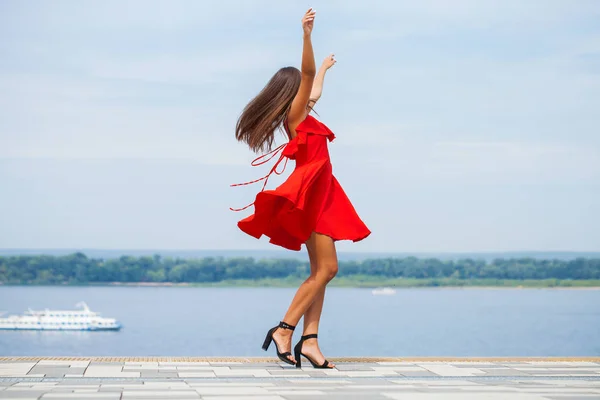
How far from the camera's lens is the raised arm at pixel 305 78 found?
508 centimetres

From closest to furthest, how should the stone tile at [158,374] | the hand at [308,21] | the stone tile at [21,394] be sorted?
the stone tile at [21,394], the stone tile at [158,374], the hand at [308,21]

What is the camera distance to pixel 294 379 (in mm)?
4586

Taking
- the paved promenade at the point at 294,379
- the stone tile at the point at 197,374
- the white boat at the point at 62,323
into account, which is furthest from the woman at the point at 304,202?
the white boat at the point at 62,323

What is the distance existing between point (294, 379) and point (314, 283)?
831mm

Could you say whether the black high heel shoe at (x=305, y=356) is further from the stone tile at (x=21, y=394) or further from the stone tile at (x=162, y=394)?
the stone tile at (x=21, y=394)

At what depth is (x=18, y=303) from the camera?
401 ft

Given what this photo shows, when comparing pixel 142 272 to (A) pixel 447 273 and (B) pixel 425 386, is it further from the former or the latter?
(B) pixel 425 386

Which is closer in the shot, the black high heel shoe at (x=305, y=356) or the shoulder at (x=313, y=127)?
the black high heel shoe at (x=305, y=356)

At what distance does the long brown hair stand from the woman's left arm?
Result: 19 centimetres

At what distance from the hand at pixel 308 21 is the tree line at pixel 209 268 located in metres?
82.1

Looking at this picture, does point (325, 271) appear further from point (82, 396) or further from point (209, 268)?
point (209, 268)

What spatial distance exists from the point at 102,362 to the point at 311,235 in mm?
1297

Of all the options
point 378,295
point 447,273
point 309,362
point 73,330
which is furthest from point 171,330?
point 378,295

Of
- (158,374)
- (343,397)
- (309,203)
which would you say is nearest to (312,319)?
(309,203)
